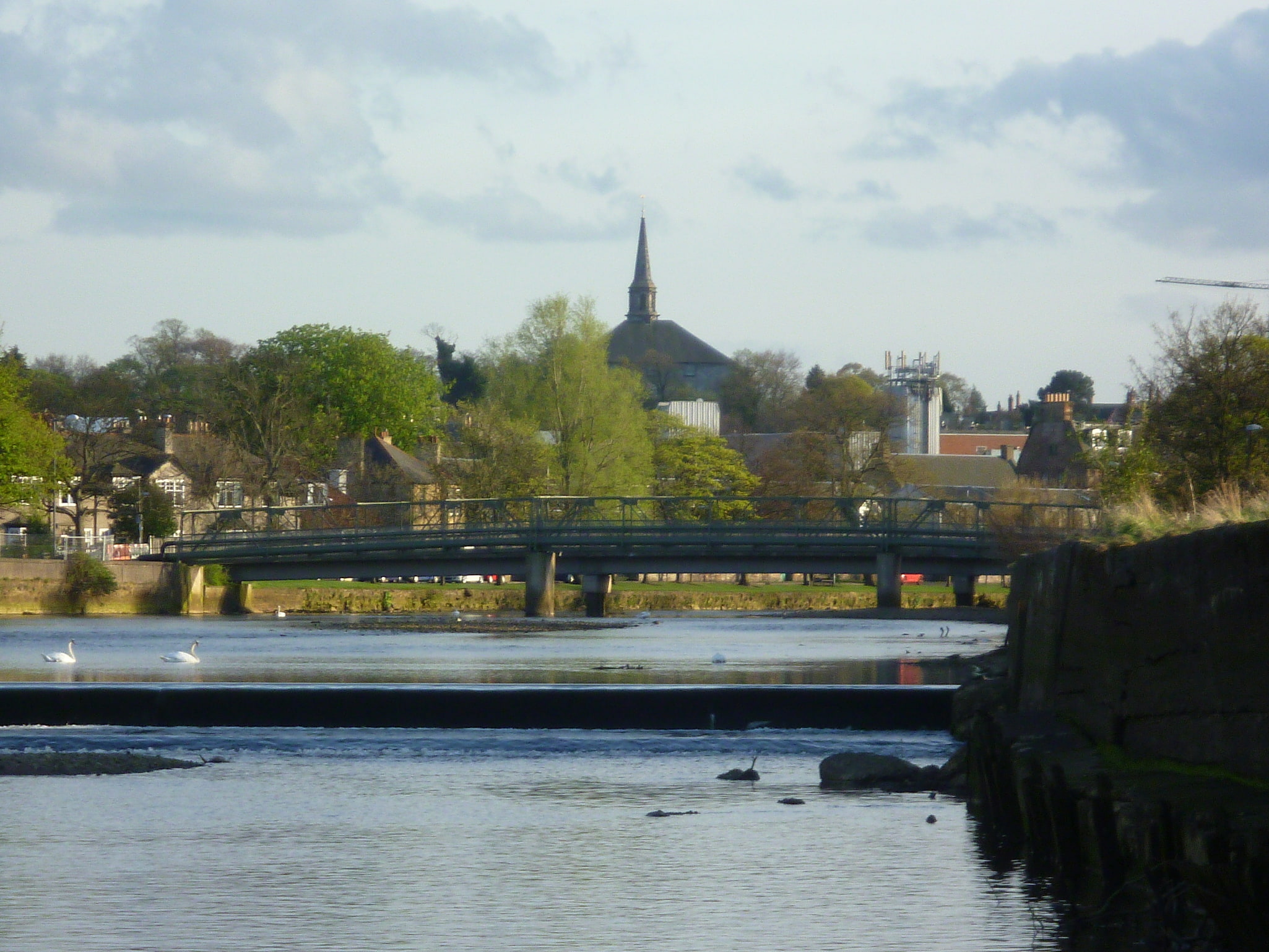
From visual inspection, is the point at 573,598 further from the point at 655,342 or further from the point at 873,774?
the point at 655,342

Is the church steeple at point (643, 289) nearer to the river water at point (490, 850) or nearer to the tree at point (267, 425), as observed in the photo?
the tree at point (267, 425)

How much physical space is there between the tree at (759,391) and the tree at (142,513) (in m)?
75.6

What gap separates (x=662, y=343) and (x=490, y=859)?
17840 centimetres

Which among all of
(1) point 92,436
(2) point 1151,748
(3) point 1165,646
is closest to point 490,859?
(2) point 1151,748

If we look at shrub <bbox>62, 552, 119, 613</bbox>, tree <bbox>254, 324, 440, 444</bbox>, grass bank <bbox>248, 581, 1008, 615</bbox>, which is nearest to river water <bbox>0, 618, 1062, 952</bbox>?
shrub <bbox>62, 552, 119, 613</bbox>

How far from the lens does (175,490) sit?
92438 mm

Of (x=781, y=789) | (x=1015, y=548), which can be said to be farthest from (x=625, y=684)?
(x=1015, y=548)

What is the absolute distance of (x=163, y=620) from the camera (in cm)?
5975

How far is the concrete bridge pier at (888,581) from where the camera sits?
6556 centimetres

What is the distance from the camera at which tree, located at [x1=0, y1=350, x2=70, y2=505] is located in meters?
60.8

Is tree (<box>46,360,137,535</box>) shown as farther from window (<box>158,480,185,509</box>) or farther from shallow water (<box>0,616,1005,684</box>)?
shallow water (<box>0,616,1005,684</box>)

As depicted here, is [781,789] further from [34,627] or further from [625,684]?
[34,627]

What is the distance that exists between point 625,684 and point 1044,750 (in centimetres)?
1526

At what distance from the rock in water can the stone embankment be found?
2.02 metres
